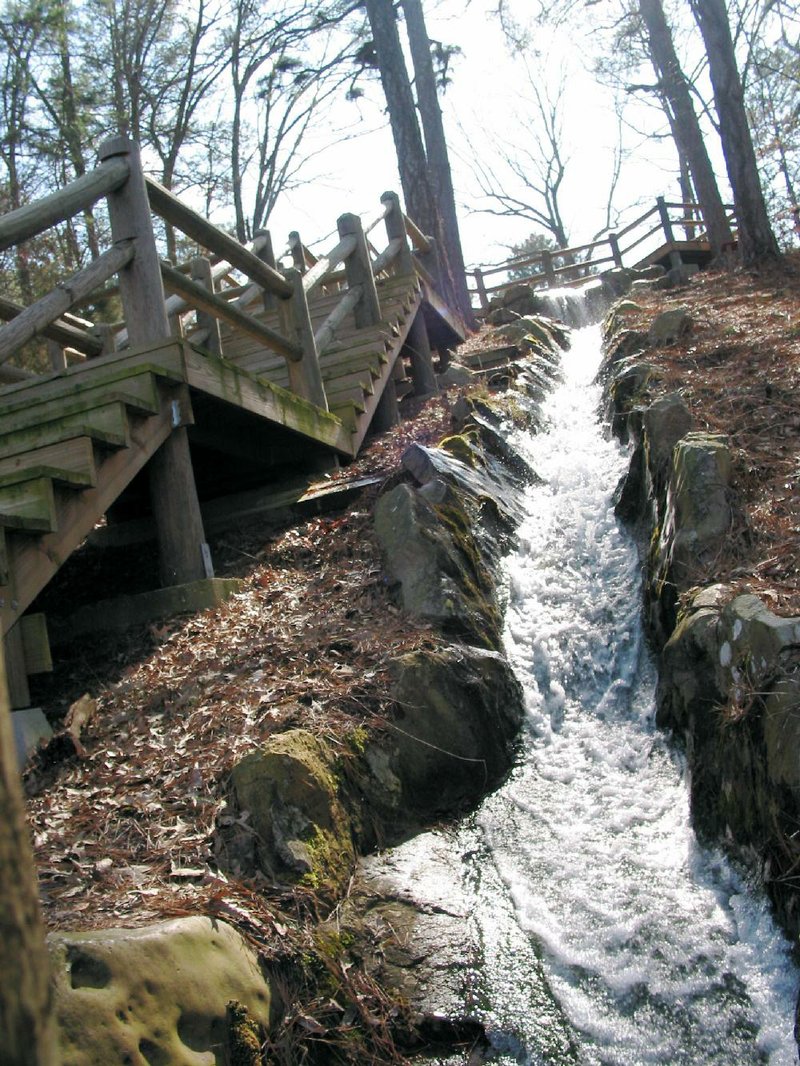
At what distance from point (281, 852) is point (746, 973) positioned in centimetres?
162

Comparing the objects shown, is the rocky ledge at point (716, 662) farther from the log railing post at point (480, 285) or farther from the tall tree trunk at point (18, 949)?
the log railing post at point (480, 285)

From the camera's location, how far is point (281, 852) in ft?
11.5

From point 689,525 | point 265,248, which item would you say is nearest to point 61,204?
point 689,525

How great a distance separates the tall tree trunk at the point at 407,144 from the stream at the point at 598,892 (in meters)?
10.2

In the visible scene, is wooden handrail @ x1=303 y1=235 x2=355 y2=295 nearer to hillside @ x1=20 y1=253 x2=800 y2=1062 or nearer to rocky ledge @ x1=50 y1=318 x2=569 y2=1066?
hillside @ x1=20 y1=253 x2=800 y2=1062

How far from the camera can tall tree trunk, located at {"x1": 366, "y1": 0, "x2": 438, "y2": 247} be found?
1466 centimetres

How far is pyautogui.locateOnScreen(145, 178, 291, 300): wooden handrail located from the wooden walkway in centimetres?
1

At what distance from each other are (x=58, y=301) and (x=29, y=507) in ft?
3.76

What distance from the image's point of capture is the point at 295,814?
11.9 feet

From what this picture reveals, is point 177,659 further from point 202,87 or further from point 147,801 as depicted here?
point 202,87

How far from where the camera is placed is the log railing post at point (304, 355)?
294 inches

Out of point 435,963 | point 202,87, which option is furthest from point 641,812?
point 202,87

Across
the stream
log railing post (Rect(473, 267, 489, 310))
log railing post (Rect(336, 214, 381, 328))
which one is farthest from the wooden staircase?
log railing post (Rect(473, 267, 489, 310))

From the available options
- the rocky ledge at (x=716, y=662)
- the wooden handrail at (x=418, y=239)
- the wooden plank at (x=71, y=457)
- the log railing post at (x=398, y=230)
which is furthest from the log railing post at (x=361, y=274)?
the wooden plank at (x=71, y=457)
